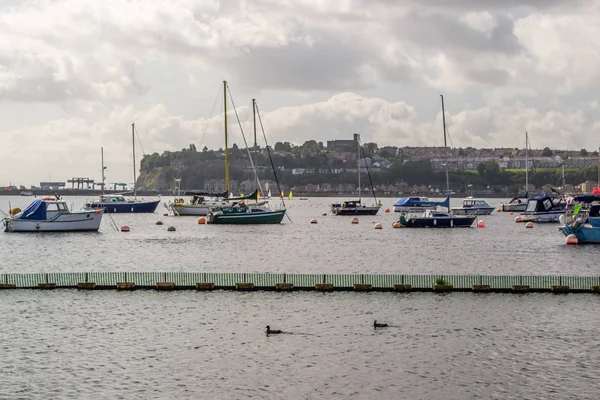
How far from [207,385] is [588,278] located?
38.0 metres

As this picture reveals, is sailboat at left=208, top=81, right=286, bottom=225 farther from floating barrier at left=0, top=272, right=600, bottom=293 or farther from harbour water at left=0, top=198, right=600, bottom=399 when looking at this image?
floating barrier at left=0, top=272, right=600, bottom=293

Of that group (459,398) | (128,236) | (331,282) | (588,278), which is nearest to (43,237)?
(128,236)

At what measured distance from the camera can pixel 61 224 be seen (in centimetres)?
13312

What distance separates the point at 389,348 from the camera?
153ft

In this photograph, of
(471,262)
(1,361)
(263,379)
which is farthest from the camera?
(471,262)

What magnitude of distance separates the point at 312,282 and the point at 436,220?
3223 inches

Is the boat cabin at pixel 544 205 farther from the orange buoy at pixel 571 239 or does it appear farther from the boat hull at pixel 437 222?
the orange buoy at pixel 571 239

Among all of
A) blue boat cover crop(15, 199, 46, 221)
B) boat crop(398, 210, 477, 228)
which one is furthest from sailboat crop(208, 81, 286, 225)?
blue boat cover crop(15, 199, 46, 221)

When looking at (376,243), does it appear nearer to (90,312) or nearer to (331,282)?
(331,282)

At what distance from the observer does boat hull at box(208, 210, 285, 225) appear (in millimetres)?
154375

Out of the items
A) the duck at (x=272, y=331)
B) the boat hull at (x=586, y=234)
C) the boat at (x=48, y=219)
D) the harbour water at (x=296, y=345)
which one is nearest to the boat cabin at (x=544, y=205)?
the boat hull at (x=586, y=234)

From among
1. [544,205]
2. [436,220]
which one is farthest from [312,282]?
[544,205]

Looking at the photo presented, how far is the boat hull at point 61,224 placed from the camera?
132500mm

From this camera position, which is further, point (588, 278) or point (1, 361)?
point (588, 278)
